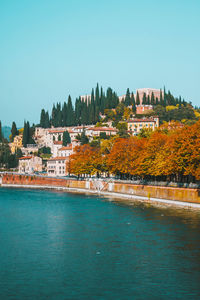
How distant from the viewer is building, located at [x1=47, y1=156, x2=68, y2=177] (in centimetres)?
14038

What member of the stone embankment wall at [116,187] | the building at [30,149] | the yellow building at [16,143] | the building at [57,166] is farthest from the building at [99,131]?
the yellow building at [16,143]

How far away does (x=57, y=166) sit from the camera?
142875mm

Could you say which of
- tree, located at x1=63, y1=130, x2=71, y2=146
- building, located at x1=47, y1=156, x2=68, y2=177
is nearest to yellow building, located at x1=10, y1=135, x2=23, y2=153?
tree, located at x1=63, y1=130, x2=71, y2=146

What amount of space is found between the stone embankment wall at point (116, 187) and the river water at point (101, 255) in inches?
235

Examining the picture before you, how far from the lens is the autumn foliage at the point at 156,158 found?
2276 inches

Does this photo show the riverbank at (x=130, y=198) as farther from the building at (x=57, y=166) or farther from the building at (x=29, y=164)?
the building at (x=29, y=164)

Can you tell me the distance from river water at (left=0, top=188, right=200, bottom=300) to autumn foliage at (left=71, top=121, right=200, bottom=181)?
821cm

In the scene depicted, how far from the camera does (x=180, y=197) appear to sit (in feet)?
195

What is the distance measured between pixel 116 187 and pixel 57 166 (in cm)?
6172

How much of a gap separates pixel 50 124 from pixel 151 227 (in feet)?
483

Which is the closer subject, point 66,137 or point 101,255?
point 101,255

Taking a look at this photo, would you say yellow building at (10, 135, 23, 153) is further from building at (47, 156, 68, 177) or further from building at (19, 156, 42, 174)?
building at (47, 156, 68, 177)

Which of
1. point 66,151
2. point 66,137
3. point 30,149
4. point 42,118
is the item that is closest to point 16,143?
point 30,149

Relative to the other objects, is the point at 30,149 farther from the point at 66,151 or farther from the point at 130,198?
the point at 130,198
